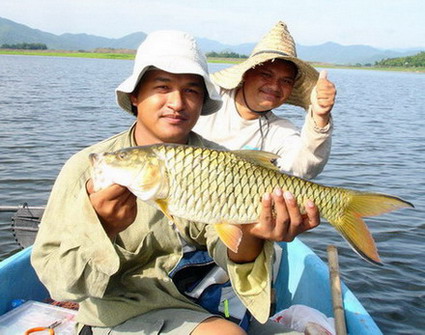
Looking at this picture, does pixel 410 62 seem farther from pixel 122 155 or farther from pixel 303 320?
pixel 122 155

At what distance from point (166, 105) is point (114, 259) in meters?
0.89

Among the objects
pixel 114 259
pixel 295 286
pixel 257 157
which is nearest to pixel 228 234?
pixel 257 157

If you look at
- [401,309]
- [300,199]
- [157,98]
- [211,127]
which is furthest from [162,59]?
[401,309]

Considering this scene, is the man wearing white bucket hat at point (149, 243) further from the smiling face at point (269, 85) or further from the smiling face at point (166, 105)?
the smiling face at point (269, 85)

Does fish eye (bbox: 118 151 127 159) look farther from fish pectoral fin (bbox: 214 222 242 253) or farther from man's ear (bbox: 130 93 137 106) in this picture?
man's ear (bbox: 130 93 137 106)

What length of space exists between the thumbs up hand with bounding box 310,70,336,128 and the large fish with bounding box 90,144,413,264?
1103 millimetres

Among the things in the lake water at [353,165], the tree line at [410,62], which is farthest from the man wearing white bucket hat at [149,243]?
the tree line at [410,62]

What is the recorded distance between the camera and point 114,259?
2.20 metres

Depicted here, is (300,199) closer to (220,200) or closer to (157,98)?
(220,200)

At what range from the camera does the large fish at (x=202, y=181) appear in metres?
2.15

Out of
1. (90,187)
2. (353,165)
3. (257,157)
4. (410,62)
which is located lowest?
(410,62)

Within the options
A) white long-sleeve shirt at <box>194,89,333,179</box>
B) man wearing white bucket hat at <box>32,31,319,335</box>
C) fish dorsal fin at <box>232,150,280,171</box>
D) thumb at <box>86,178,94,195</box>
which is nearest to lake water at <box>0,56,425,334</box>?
white long-sleeve shirt at <box>194,89,333,179</box>

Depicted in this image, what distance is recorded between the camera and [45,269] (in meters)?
2.32

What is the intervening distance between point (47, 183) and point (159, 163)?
25.3ft
